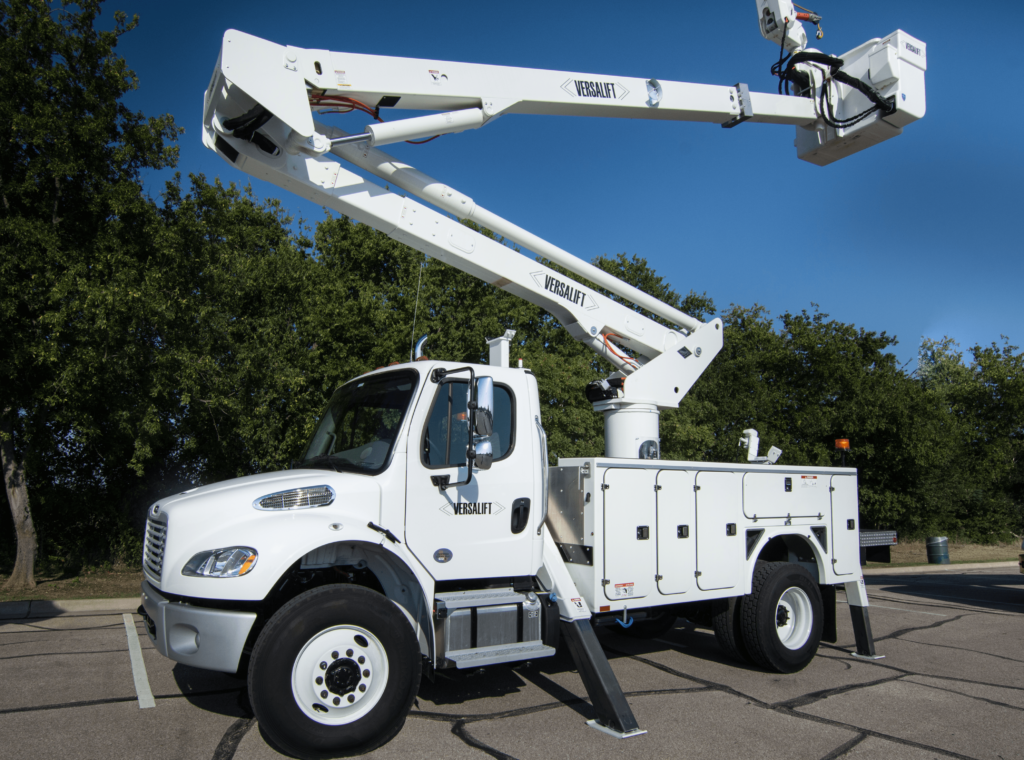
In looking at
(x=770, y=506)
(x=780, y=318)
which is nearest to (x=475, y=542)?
(x=770, y=506)

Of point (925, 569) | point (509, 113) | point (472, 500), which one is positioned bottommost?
point (925, 569)

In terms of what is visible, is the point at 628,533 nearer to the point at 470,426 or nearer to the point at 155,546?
the point at 470,426

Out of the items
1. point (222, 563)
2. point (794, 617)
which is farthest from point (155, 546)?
point (794, 617)

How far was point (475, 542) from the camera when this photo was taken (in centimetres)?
513

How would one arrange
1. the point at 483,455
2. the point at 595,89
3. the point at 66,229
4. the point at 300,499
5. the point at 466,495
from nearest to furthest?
1. the point at 300,499
2. the point at 483,455
3. the point at 466,495
4. the point at 595,89
5. the point at 66,229

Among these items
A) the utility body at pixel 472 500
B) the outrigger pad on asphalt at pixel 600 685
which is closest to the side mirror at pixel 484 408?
the utility body at pixel 472 500

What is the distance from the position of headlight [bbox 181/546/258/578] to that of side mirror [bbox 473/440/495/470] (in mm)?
1513

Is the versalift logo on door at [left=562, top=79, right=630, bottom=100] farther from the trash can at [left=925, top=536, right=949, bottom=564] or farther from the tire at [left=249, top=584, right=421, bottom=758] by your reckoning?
the trash can at [left=925, top=536, right=949, bottom=564]

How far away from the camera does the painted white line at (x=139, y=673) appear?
5.38 meters

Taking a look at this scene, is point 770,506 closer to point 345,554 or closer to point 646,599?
point 646,599

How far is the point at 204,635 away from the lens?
13.7 ft

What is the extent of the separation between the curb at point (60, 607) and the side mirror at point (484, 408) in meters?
8.07

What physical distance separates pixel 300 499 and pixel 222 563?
Answer: 0.60m

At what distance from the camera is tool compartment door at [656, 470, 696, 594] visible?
596 cm
